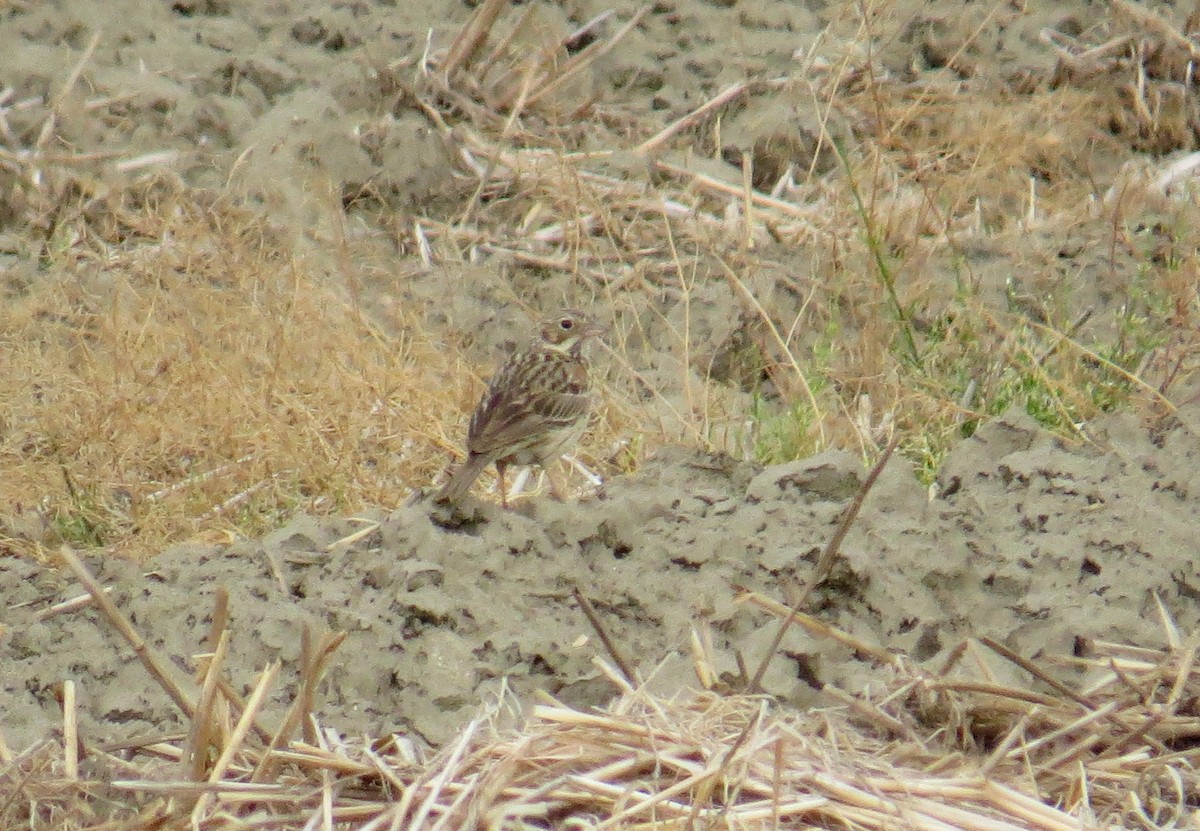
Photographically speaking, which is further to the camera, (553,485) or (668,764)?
(553,485)

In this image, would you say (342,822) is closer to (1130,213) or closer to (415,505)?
(415,505)

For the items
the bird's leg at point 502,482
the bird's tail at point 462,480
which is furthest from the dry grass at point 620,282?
the bird's tail at point 462,480

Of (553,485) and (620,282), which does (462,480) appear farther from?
(620,282)

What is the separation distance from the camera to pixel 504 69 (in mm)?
9930

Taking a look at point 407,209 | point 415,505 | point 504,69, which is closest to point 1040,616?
point 415,505

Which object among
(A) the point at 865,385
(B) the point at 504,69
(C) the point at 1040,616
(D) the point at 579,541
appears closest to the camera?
(C) the point at 1040,616

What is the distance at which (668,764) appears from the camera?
4.06m

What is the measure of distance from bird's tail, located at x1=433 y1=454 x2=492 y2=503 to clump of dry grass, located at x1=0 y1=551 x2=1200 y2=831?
1365mm

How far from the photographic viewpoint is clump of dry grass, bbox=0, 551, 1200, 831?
396 centimetres

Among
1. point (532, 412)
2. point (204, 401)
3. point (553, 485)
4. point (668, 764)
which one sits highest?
point (668, 764)

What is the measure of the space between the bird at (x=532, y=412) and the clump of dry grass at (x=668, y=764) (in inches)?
68.1

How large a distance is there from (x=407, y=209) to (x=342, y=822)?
5.42m

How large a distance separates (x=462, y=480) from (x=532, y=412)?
1.76 ft

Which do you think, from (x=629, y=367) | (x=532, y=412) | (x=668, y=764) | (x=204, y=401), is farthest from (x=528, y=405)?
(x=668, y=764)
